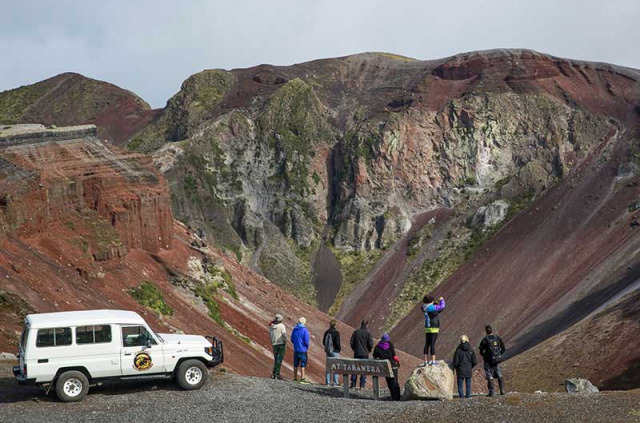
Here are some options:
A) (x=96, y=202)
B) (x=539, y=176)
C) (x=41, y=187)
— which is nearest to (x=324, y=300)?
(x=539, y=176)

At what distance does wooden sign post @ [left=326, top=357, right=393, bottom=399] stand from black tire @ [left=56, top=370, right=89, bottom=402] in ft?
20.7

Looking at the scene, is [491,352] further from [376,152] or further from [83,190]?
[376,152]

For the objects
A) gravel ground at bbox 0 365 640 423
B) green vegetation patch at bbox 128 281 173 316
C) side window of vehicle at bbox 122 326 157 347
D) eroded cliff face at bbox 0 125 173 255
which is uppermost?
eroded cliff face at bbox 0 125 173 255

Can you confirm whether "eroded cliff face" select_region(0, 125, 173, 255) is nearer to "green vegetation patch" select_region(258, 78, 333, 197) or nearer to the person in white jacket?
the person in white jacket

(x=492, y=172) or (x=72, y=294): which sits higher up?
(x=492, y=172)

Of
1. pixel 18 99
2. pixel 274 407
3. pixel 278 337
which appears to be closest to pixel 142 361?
pixel 274 407

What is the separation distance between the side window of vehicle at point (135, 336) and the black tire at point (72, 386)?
4.18ft

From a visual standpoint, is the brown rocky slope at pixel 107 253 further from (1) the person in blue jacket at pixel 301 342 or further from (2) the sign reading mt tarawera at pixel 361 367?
(2) the sign reading mt tarawera at pixel 361 367

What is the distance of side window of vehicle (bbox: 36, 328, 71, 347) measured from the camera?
21.5 meters

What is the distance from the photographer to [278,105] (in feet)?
387

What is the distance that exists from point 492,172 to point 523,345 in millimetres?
47052

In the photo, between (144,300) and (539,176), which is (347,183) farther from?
(144,300)

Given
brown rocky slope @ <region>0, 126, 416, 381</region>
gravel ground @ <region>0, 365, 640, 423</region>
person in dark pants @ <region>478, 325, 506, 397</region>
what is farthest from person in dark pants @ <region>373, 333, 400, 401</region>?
brown rocky slope @ <region>0, 126, 416, 381</region>

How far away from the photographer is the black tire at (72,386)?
21594mm
